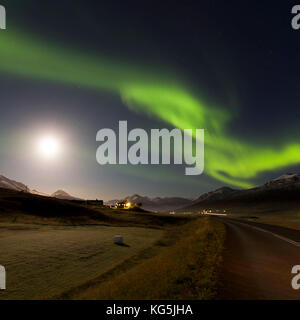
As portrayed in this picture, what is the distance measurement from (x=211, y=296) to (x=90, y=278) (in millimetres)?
11501

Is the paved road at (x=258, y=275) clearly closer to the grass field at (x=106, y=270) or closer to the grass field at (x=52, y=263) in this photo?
the grass field at (x=106, y=270)

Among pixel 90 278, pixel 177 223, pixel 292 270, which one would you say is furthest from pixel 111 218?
pixel 292 270

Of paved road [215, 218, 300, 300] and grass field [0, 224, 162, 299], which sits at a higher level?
paved road [215, 218, 300, 300]

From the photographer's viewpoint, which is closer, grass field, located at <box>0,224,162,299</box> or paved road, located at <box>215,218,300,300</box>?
paved road, located at <box>215,218,300,300</box>

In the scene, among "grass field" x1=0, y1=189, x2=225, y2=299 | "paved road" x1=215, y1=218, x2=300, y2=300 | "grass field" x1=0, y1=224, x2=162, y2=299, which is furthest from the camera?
"grass field" x1=0, y1=224, x2=162, y2=299

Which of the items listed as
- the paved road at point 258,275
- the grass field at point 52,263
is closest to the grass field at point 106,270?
the grass field at point 52,263

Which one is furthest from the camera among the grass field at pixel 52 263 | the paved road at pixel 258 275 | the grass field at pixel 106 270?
the grass field at pixel 52 263

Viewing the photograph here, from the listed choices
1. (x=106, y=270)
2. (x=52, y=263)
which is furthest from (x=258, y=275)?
(x=52, y=263)

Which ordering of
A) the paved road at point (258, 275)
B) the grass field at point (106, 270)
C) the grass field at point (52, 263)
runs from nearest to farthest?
the paved road at point (258, 275)
the grass field at point (106, 270)
the grass field at point (52, 263)

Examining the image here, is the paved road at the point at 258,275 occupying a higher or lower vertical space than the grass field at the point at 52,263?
higher

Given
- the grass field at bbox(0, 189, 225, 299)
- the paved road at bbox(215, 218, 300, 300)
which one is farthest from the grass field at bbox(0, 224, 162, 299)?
the paved road at bbox(215, 218, 300, 300)

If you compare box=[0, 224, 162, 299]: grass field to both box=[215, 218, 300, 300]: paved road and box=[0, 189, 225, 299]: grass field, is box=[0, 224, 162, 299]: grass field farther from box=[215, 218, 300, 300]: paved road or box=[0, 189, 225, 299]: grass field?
box=[215, 218, 300, 300]: paved road

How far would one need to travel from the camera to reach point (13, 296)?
15078 millimetres
